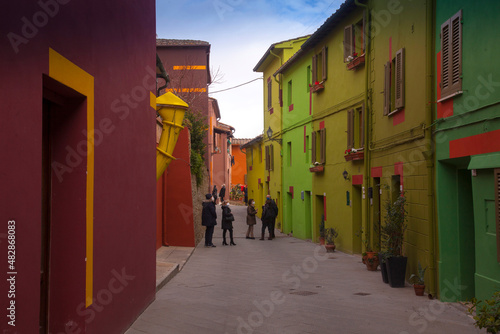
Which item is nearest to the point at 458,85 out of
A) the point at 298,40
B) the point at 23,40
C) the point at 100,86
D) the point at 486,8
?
the point at 486,8


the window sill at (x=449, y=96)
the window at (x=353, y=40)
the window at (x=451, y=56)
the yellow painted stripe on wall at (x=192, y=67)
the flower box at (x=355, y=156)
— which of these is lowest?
the flower box at (x=355, y=156)

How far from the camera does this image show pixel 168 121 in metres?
13.5

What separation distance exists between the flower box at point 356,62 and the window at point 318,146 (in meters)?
4.33

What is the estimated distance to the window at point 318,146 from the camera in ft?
70.1

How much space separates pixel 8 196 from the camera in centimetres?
380

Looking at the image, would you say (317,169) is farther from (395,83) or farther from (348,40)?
(395,83)

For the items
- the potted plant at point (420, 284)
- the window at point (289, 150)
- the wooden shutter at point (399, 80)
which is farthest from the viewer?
the window at point (289, 150)

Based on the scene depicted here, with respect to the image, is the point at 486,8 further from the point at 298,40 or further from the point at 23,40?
the point at 298,40

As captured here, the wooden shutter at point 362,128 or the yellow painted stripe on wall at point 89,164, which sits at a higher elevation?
the wooden shutter at point 362,128

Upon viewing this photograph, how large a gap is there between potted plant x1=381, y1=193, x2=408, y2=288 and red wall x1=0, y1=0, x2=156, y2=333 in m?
4.91

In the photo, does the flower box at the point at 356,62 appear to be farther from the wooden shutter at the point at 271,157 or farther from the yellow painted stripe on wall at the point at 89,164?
the wooden shutter at the point at 271,157

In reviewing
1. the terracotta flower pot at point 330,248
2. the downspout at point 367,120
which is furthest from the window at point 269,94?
the downspout at point 367,120

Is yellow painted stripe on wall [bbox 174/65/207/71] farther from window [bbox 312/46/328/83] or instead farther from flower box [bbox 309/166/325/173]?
A: flower box [bbox 309/166/325/173]

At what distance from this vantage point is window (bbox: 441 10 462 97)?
30.4ft
